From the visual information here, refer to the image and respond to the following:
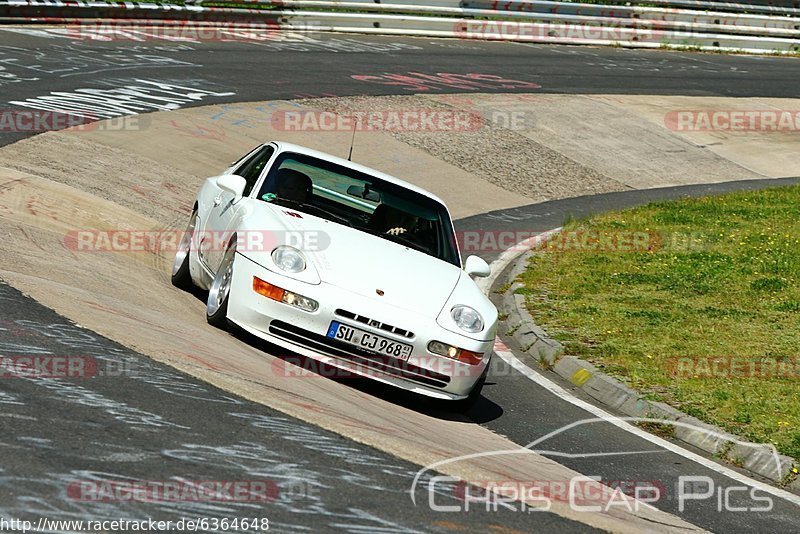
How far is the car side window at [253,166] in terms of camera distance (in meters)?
9.38

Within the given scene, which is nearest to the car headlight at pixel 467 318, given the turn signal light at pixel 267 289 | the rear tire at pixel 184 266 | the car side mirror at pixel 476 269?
the car side mirror at pixel 476 269

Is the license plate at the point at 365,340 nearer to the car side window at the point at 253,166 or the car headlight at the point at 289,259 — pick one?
the car headlight at the point at 289,259

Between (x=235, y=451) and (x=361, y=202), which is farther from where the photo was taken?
(x=361, y=202)

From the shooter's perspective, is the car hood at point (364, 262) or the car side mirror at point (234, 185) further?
the car side mirror at point (234, 185)

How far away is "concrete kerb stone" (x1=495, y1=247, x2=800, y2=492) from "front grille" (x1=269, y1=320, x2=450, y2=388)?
6.65 feet

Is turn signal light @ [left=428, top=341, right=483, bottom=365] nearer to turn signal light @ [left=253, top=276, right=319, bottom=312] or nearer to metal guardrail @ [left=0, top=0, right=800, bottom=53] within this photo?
turn signal light @ [left=253, top=276, right=319, bottom=312]

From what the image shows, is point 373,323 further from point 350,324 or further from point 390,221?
point 390,221

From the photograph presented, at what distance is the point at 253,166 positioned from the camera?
9.77 meters

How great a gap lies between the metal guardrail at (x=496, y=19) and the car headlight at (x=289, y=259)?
17.4m

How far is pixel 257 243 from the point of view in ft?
26.5

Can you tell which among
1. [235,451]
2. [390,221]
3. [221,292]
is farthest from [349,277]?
[235,451]

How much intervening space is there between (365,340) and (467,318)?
789mm

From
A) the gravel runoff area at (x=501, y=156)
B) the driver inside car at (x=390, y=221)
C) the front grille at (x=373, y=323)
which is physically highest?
the driver inside car at (x=390, y=221)

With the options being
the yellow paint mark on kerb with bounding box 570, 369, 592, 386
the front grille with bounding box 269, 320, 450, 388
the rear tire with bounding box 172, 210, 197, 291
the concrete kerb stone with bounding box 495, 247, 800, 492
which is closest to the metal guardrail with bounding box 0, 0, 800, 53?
the rear tire with bounding box 172, 210, 197, 291
